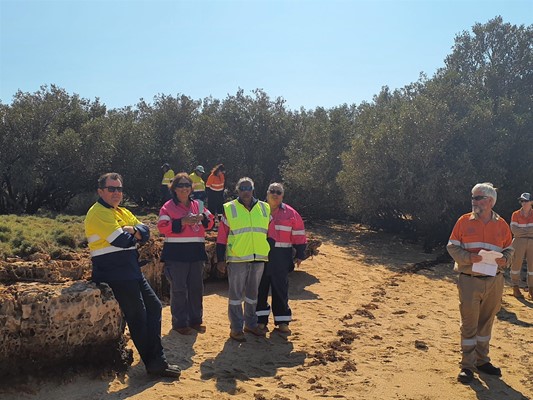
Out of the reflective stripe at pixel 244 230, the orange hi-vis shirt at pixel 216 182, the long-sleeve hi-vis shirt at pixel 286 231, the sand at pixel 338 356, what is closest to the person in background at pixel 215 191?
the orange hi-vis shirt at pixel 216 182

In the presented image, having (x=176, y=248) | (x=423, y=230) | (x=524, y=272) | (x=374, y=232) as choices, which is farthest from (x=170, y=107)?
(x=176, y=248)

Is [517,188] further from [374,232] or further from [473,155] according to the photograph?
[374,232]

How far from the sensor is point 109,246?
465 cm

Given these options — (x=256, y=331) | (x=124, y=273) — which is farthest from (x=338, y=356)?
(x=124, y=273)

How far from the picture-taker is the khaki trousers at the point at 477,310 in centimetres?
514

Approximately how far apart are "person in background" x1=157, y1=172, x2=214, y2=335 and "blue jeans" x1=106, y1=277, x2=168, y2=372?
3.95ft

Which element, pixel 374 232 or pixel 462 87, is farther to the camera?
pixel 374 232

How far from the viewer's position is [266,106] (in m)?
23.9

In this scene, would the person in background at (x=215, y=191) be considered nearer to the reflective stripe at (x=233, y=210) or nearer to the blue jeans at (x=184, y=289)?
the blue jeans at (x=184, y=289)

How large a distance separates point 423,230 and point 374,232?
2.08 metres

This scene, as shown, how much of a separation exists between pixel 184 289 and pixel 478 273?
3.37 meters

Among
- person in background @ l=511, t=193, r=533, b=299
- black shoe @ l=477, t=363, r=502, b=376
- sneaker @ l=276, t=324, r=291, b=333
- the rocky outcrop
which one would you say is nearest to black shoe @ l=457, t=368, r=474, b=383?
black shoe @ l=477, t=363, r=502, b=376

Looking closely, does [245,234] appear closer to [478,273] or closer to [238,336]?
[238,336]

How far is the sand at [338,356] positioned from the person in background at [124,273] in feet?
0.88
